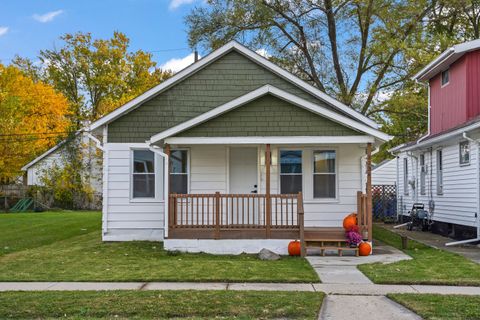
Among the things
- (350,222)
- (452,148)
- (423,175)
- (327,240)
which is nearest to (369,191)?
(350,222)

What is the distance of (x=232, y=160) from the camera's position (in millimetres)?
13852

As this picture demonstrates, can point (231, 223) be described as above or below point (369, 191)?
below

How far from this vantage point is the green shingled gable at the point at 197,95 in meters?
14.2

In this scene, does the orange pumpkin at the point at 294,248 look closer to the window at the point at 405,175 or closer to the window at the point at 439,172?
the window at the point at 439,172

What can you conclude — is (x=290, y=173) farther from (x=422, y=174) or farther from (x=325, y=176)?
(x=422, y=174)

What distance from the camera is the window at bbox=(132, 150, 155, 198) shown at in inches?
560

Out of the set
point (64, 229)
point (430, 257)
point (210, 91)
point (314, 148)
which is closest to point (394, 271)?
point (430, 257)

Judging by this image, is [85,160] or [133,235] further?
[85,160]

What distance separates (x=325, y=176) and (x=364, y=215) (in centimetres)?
189

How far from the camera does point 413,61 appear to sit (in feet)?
78.0

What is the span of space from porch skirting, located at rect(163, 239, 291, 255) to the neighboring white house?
22661mm

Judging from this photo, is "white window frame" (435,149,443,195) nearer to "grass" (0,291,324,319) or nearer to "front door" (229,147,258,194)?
"front door" (229,147,258,194)

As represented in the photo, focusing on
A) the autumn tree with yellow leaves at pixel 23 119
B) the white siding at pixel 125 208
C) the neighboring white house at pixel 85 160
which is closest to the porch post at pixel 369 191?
the white siding at pixel 125 208

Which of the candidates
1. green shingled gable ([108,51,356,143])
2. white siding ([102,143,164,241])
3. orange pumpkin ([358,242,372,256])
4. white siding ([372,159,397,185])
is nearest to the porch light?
green shingled gable ([108,51,356,143])
